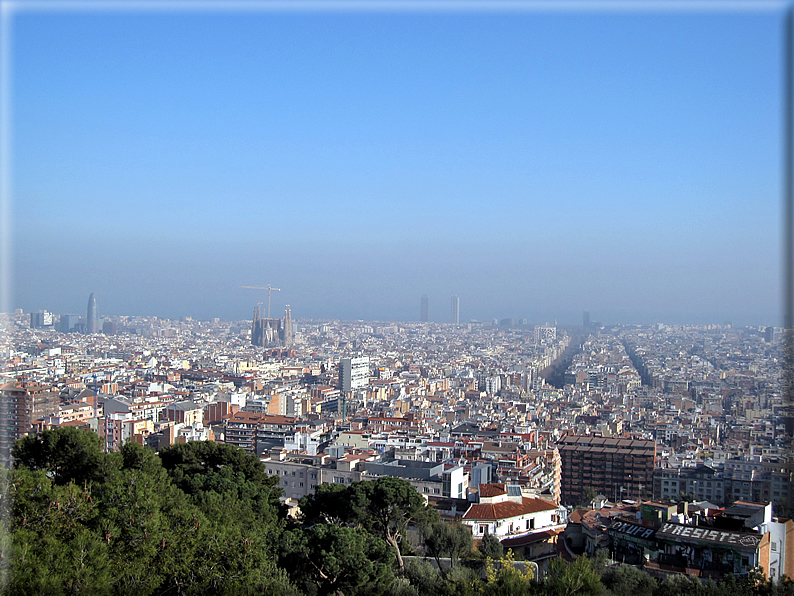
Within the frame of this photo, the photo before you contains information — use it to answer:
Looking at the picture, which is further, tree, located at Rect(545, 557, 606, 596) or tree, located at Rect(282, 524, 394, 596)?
tree, located at Rect(282, 524, 394, 596)

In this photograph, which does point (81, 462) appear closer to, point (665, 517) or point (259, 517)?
point (259, 517)

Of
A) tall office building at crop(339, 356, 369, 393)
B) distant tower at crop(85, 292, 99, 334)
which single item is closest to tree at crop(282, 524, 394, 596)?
tall office building at crop(339, 356, 369, 393)

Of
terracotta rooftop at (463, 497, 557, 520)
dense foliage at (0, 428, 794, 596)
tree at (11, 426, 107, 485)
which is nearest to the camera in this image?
dense foliage at (0, 428, 794, 596)

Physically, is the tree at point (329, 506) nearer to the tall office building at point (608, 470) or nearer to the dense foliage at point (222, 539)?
the dense foliage at point (222, 539)

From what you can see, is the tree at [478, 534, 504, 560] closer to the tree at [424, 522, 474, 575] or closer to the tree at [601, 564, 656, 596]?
the tree at [424, 522, 474, 575]

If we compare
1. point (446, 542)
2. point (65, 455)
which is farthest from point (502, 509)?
point (65, 455)

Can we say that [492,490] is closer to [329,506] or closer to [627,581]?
[329,506]
